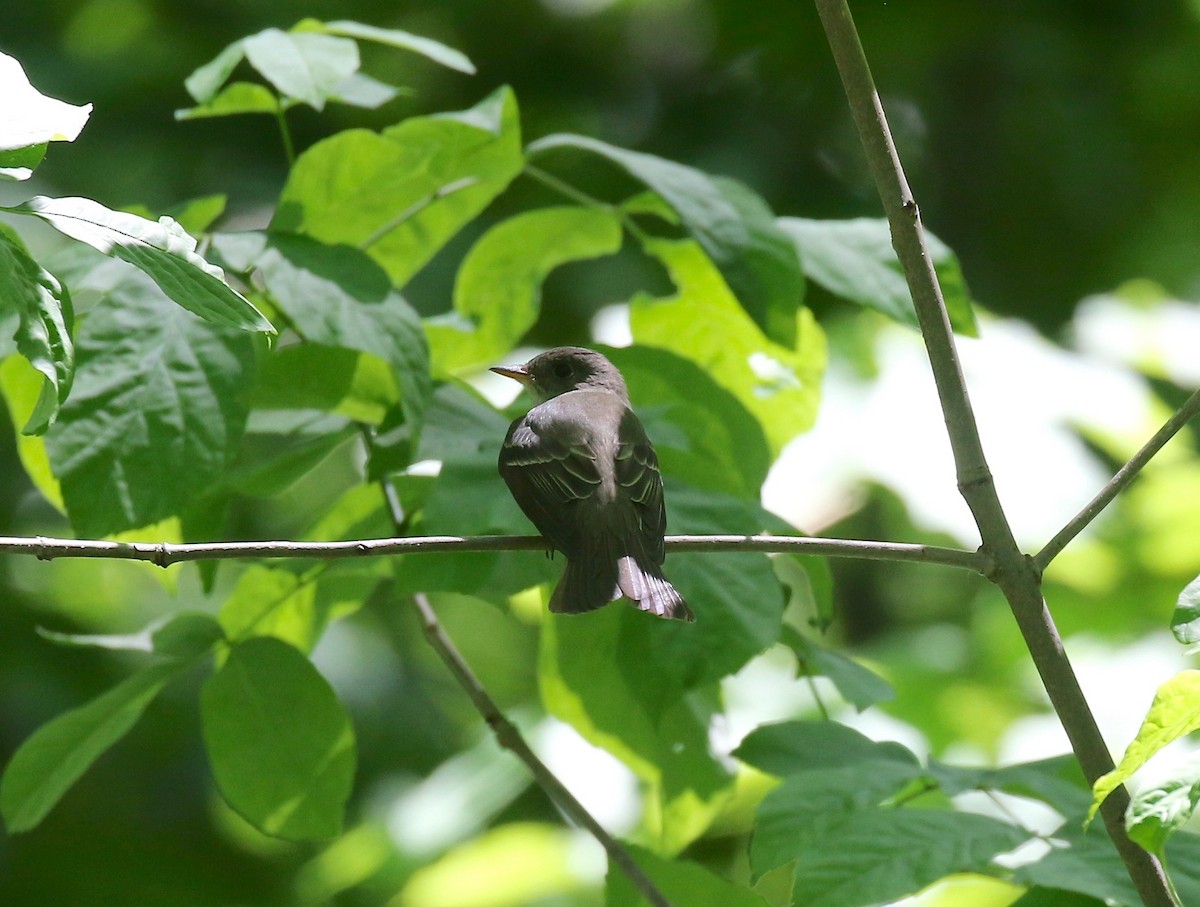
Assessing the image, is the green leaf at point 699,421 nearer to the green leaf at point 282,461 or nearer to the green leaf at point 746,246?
the green leaf at point 746,246

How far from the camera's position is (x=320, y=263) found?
1.98m

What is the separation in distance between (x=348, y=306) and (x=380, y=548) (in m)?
0.45

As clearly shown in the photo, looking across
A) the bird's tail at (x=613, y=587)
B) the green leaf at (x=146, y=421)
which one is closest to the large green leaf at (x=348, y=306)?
the green leaf at (x=146, y=421)

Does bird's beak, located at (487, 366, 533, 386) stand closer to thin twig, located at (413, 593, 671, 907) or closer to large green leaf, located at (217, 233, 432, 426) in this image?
thin twig, located at (413, 593, 671, 907)

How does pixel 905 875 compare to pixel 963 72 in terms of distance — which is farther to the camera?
pixel 963 72

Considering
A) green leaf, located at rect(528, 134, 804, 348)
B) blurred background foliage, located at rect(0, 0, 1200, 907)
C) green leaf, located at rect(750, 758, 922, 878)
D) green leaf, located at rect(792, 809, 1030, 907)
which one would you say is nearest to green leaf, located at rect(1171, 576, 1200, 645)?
green leaf, located at rect(792, 809, 1030, 907)

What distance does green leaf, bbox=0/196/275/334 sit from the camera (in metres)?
1.21

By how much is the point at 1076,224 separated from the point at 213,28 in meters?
4.03

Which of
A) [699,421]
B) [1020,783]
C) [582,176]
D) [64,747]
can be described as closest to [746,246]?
[699,421]

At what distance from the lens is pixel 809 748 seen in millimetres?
2068

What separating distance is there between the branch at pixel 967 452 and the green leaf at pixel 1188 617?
28 cm

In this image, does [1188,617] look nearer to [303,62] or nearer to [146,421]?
[146,421]

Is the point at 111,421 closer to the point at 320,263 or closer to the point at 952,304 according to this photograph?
the point at 320,263

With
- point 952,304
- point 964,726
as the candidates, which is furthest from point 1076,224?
point 952,304
